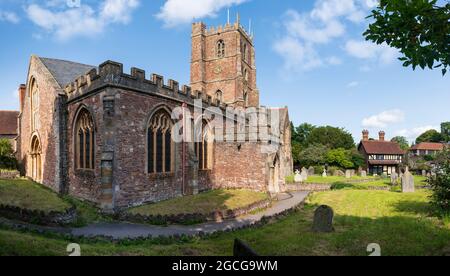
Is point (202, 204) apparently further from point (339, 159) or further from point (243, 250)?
point (339, 159)

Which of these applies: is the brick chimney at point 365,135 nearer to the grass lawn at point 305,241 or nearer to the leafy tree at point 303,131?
the leafy tree at point 303,131

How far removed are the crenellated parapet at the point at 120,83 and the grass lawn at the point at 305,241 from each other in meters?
7.92

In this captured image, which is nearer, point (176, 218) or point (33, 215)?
point (33, 215)

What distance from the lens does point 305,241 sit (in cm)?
953

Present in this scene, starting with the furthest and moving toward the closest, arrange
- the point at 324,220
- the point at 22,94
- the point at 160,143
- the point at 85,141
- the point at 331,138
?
the point at 331,138, the point at 22,94, the point at 160,143, the point at 85,141, the point at 324,220

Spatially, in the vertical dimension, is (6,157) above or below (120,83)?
below

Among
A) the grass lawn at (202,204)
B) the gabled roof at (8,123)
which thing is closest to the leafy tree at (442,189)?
the grass lawn at (202,204)

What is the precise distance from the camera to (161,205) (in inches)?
577

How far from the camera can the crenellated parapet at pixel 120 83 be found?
13.8 m

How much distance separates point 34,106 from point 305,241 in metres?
22.4

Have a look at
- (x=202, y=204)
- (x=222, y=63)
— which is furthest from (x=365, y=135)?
(x=202, y=204)

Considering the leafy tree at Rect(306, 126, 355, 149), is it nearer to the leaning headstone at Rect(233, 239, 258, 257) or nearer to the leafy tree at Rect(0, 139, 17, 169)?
the leafy tree at Rect(0, 139, 17, 169)
